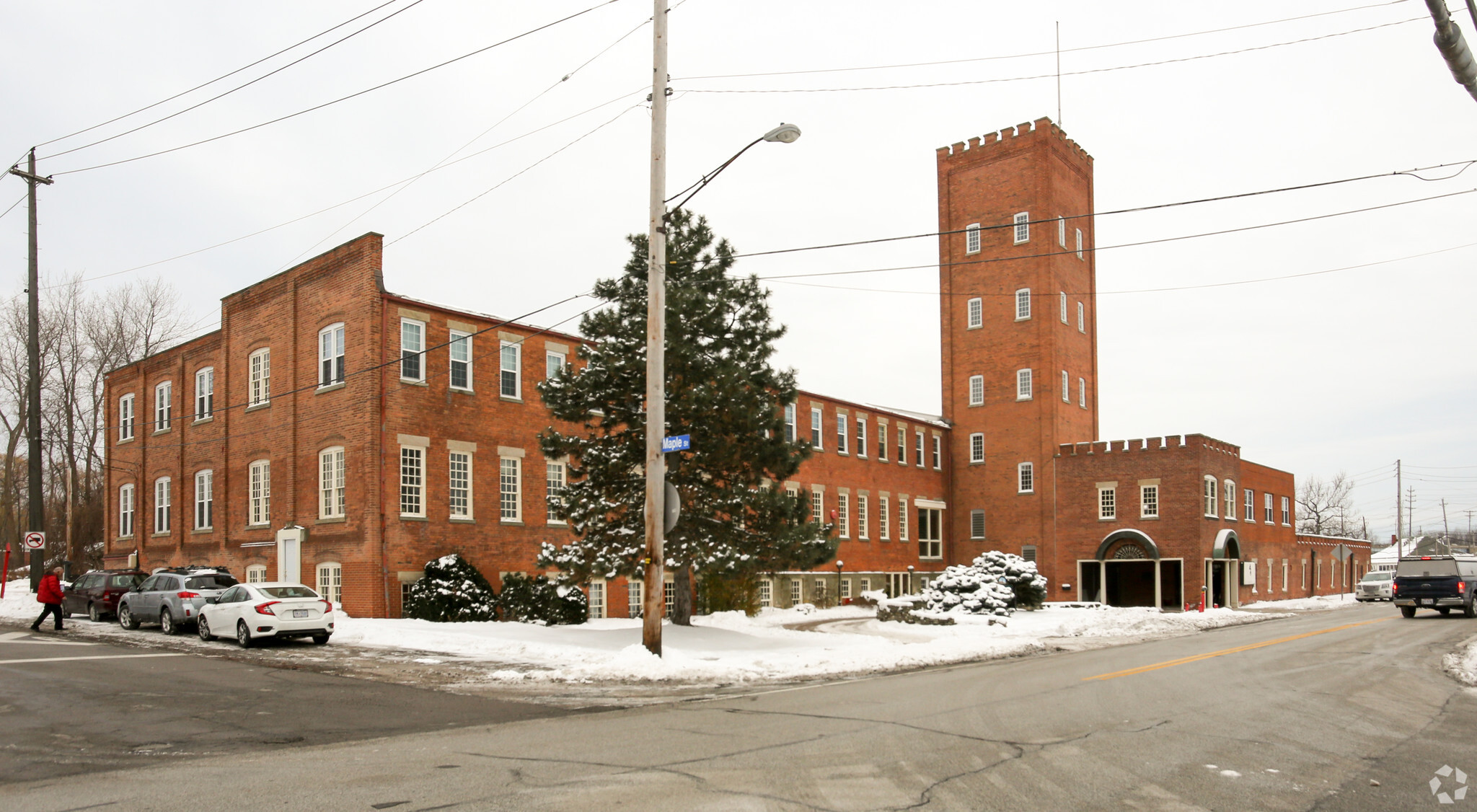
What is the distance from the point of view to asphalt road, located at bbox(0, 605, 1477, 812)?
25.8ft

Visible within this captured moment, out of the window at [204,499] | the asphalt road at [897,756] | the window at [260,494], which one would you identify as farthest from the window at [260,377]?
the asphalt road at [897,756]

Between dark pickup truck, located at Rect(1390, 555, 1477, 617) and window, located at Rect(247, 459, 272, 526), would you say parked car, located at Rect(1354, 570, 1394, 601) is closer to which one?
dark pickup truck, located at Rect(1390, 555, 1477, 617)

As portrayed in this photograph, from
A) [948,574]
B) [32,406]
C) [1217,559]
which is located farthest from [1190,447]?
[32,406]

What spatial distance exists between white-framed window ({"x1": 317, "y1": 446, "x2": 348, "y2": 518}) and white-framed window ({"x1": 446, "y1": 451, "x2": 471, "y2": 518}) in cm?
290

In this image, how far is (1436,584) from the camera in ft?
110

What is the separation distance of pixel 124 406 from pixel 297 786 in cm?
4181

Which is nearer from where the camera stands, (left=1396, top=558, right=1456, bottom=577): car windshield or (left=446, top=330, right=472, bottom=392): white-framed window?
(left=446, top=330, right=472, bottom=392): white-framed window

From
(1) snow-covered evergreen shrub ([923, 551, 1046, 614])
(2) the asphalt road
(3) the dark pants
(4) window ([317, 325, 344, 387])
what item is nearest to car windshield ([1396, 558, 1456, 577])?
(1) snow-covered evergreen shrub ([923, 551, 1046, 614])

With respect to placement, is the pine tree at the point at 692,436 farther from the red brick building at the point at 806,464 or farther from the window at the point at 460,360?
the window at the point at 460,360

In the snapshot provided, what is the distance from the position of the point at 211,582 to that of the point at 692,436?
1402 cm

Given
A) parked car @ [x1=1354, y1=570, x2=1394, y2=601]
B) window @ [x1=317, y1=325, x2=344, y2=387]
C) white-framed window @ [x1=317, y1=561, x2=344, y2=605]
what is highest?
window @ [x1=317, y1=325, x2=344, y2=387]

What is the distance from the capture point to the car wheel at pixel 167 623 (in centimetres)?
2558

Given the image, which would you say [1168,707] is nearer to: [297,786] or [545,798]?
[545,798]

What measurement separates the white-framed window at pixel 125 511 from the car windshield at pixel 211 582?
17193 millimetres
